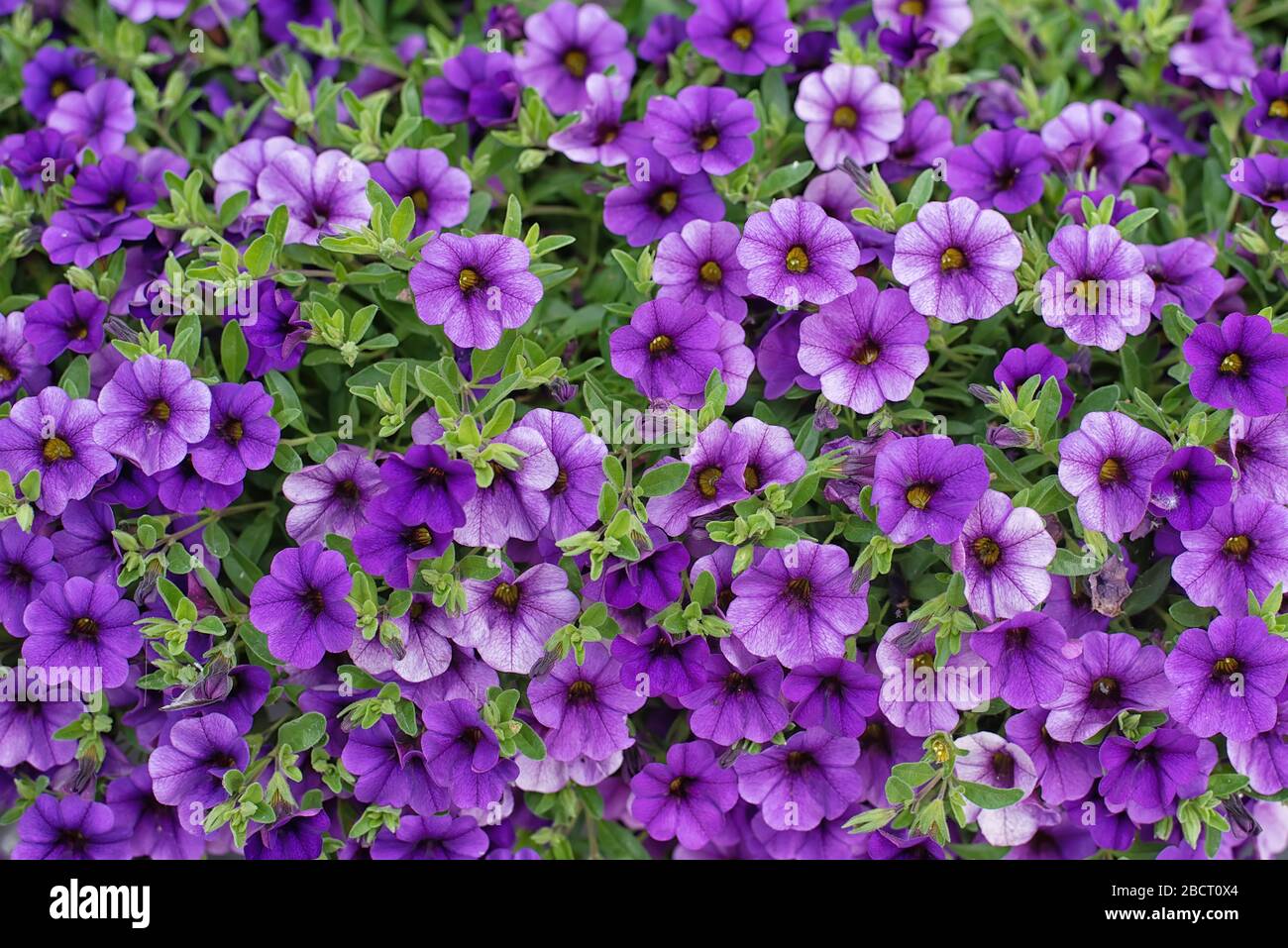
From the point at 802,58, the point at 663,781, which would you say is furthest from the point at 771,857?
the point at 802,58

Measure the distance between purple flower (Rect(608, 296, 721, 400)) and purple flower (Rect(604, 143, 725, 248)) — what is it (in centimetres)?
25

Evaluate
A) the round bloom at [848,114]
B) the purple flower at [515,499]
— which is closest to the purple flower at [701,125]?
the round bloom at [848,114]

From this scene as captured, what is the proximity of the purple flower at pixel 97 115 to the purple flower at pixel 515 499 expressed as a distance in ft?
4.15

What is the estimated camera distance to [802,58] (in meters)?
2.58

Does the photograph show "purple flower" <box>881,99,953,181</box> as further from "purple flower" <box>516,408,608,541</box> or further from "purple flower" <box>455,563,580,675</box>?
"purple flower" <box>455,563,580,675</box>

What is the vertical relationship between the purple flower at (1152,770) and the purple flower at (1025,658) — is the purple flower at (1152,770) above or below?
below

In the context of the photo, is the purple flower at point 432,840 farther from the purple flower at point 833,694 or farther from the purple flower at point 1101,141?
the purple flower at point 1101,141

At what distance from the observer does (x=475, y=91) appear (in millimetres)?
2391

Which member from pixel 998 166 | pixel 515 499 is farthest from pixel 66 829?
pixel 998 166

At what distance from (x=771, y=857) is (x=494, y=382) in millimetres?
1080

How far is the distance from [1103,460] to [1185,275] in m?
0.54

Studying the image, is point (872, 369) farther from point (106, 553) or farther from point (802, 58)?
point (106, 553)

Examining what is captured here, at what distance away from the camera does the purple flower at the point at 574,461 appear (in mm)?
1965

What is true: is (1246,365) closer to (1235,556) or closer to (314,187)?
(1235,556)
